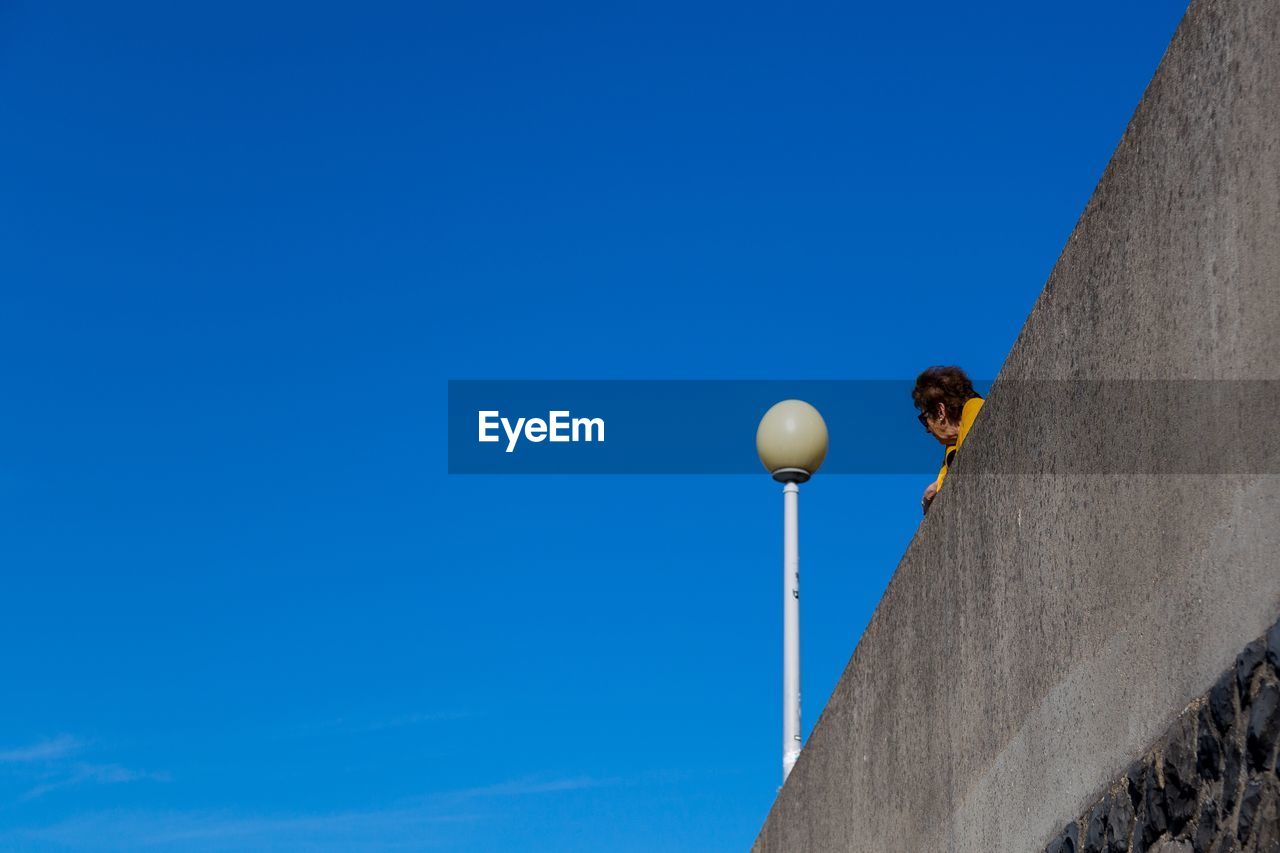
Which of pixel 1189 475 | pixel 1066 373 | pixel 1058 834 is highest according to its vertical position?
pixel 1066 373

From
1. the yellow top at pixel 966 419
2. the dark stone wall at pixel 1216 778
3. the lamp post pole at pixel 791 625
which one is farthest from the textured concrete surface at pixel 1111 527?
the lamp post pole at pixel 791 625

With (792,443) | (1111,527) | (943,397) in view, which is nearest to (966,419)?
(943,397)

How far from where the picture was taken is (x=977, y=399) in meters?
5.89

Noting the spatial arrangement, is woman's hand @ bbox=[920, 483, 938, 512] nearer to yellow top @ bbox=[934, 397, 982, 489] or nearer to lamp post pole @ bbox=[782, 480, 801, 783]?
yellow top @ bbox=[934, 397, 982, 489]

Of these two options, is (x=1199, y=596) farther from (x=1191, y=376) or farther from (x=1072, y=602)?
(x=1072, y=602)

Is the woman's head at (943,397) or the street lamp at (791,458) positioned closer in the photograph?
the woman's head at (943,397)

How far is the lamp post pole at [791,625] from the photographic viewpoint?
343 inches

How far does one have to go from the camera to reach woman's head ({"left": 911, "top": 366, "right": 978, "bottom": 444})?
5969 millimetres

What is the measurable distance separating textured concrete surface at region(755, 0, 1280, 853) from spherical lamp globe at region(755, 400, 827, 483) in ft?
13.3

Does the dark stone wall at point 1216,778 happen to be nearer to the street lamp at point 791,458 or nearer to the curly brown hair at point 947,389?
the curly brown hair at point 947,389

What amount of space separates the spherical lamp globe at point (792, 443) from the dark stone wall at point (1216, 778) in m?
5.91

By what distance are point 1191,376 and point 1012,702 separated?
4.30ft

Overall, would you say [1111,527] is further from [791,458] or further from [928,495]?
[791,458]

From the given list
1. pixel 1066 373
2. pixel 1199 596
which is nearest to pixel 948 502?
pixel 1066 373
